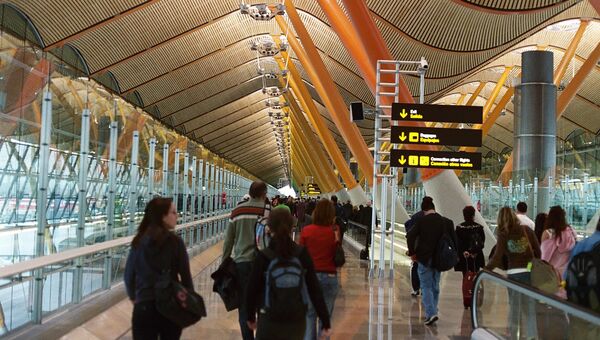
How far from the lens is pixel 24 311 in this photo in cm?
731

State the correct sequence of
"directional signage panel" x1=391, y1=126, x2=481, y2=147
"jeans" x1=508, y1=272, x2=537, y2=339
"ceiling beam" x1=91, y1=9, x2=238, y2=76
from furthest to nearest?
"ceiling beam" x1=91, y1=9, x2=238, y2=76 → "directional signage panel" x1=391, y1=126, x2=481, y2=147 → "jeans" x1=508, y1=272, x2=537, y2=339

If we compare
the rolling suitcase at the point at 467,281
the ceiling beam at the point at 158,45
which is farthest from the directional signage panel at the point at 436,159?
the ceiling beam at the point at 158,45

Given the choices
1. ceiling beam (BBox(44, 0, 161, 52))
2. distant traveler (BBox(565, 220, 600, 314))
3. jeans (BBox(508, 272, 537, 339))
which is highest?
ceiling beam (BBox(44, 0, 161, 52))

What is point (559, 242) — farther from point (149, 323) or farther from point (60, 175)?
point (60, 175)

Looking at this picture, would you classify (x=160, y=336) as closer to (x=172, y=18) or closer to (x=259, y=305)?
(x=259, y=305)

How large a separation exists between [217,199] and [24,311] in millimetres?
20665

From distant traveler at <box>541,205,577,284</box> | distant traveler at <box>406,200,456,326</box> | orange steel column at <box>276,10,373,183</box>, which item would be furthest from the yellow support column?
distant traveler at <box>541,205,577,284</box>

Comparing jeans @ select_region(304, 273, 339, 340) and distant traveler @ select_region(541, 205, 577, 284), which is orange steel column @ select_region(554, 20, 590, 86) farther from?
jeans @ select_region(304, 273, 339, 340)

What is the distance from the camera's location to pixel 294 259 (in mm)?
4645

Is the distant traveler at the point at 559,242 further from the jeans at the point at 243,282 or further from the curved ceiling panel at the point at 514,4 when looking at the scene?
the curved ceiling panel at the point at 514,4

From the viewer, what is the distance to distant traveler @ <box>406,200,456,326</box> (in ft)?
30.6

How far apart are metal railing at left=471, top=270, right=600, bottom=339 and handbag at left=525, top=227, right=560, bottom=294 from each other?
41cm

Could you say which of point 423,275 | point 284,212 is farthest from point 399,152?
point 284,212

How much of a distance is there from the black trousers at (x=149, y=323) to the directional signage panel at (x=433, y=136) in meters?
8.79
